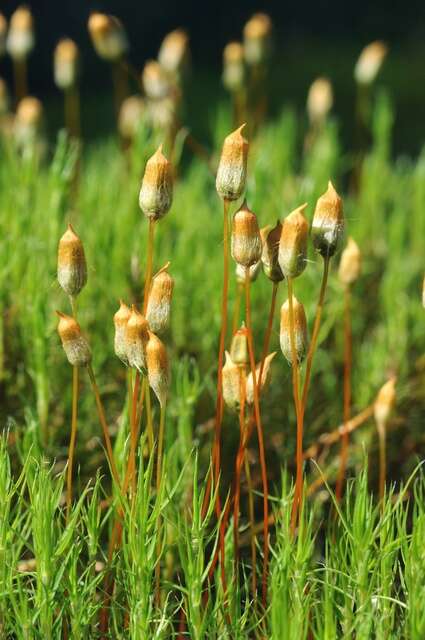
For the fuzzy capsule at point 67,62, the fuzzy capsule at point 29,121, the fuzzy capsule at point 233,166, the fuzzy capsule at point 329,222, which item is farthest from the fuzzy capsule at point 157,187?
the fuzzy capsule at point 67,62

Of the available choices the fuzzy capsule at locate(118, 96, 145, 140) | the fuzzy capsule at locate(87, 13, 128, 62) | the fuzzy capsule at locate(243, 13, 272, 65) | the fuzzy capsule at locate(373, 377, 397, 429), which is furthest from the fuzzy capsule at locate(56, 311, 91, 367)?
the fuzzy capsule at locate(118, 96, 145, 140)

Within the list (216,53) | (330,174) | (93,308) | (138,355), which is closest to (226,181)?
(138,355)

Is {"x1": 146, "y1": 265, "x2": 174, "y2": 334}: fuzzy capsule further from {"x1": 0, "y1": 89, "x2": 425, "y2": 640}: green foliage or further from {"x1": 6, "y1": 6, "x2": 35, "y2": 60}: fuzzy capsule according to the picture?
{"x1": 6, "y1": 6, "x2": 35, "y2": 60}: fuzzy capsule

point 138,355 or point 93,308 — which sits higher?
point 93,308

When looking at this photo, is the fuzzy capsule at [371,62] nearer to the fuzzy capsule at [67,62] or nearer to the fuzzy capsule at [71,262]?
the fuzzy capsule at [67,62]

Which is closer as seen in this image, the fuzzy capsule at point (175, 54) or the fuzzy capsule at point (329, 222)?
the fuzzy capsule at point (329, 222)

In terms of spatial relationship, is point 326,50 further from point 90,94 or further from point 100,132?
point 100,132
